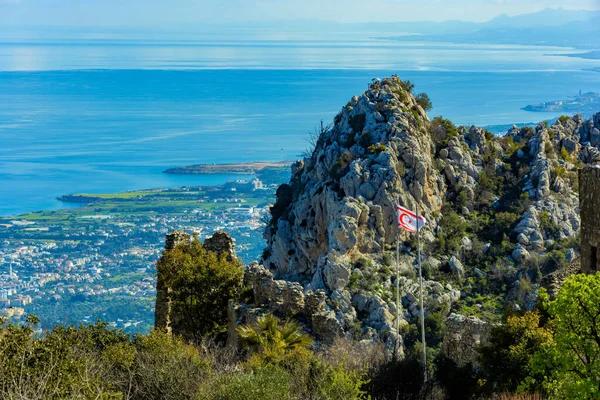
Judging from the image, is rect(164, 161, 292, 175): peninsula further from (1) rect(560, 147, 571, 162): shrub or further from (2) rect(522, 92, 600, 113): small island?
(1) rect(560, 147, 571, 162): shrub

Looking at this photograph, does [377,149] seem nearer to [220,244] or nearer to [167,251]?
[220,244]

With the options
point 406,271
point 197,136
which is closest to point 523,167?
point 406,271

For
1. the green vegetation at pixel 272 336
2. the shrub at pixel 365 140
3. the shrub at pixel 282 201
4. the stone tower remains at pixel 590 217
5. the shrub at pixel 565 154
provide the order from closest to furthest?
the stone tower remains at pixel 590 217
the green vegetation at pixel 272 336
the shrub at pixel 365 140
the shrub at pixel 282 201
the shrub at pixel 565 154

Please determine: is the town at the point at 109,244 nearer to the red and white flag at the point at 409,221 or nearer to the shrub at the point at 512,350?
the red and white flag at the point at 409,221

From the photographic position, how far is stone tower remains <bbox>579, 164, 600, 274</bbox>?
62.4ft

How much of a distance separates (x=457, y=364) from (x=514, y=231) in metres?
20.5

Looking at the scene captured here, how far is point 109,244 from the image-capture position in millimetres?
99438

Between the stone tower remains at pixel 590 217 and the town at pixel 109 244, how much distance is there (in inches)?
1523

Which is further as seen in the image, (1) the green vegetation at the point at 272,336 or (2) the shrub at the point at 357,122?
(2) the shrub at the point at 357,122

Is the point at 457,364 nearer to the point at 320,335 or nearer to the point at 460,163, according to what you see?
the point at 320,335

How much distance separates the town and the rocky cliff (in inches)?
654

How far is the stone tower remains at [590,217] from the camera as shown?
62.4ft

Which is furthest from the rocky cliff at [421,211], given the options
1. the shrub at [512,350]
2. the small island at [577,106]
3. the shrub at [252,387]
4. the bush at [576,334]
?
the small island at [577,106]

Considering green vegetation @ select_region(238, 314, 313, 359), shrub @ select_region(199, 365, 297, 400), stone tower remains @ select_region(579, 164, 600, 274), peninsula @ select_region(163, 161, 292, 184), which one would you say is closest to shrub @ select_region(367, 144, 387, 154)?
green vegetation @ select_region(238, 314, 313, 359)
